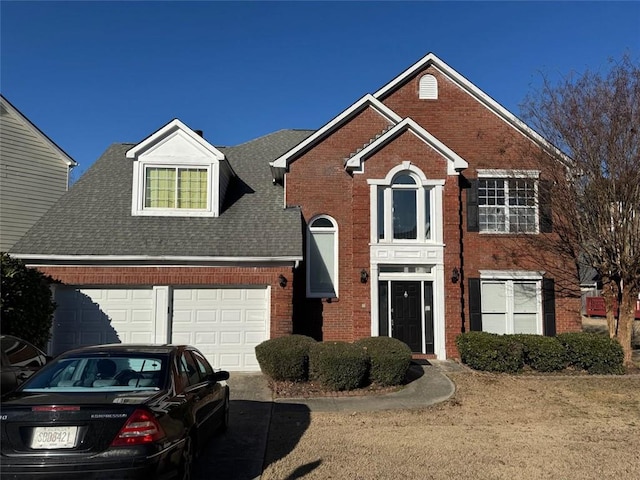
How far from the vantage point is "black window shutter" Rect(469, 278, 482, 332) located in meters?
14.4

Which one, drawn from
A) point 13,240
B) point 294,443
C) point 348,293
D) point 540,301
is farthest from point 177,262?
point 540,301

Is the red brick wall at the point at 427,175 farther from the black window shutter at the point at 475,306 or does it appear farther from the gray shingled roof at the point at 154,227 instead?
the gray shingled roof at the point at 154,227

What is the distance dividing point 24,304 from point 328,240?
25.1 ft

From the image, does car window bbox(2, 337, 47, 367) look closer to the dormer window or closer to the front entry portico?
the dormer window

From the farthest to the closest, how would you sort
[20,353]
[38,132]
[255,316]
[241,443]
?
[38,132], [255,316], [20,353], [241,443]

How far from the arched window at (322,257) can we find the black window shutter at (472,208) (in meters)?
3.87

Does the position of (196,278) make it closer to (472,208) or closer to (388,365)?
→ (388,365)

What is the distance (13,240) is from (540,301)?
16.7 meters

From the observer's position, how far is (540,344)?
485 inches

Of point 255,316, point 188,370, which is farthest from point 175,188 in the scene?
point 188,370

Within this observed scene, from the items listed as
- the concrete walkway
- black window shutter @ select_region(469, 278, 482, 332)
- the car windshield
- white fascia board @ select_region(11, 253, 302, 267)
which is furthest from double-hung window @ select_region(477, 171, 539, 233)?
the car windshield

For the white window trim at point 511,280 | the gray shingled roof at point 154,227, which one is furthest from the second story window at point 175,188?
the white window trim at point 511,280

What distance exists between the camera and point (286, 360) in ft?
35.2

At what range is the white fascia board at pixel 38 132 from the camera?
685 inches
